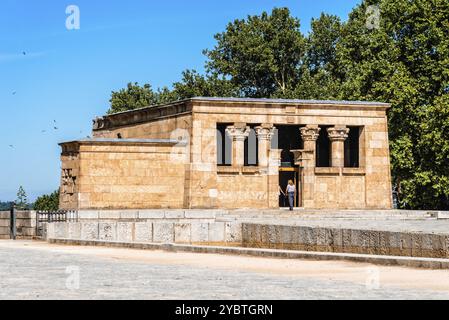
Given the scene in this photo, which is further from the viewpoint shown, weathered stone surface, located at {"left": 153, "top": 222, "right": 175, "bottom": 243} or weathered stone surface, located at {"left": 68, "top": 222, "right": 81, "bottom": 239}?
weathered stone surface, located at {"left": 153, "top": 222, "right": 175, "bottom": 243}

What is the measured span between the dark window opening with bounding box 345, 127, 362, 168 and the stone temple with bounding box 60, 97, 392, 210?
54mm

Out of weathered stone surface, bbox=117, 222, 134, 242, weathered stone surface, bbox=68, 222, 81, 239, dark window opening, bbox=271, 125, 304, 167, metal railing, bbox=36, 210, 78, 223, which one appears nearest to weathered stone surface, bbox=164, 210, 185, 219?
metal railing, bbox=36, 210, 78, 223

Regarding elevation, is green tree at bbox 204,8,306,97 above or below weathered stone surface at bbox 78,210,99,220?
above

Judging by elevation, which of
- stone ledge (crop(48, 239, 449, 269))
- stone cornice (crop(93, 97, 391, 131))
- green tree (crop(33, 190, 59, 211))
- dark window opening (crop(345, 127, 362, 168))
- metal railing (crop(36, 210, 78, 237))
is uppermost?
stone cornice (crop(93, 97, 391, 131))

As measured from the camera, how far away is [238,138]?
156 feet

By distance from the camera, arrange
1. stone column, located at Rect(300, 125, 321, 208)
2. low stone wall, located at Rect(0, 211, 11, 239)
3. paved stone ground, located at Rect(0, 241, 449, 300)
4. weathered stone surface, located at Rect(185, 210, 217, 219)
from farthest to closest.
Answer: stone column, located at Rect(300, 125, 321, 208)
weathered stone surface, located at Rect(185, 210, 217, 219)
low stone wall, located at Rect(0, 211, 11, 239)
paved stone ground, located at Rect(0, 241, 449, 300)

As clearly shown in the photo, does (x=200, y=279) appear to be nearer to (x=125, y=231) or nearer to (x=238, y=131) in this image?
(x=125, y=231)

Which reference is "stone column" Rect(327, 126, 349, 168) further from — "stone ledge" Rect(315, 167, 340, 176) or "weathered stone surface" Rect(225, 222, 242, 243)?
"weathered stone surface" Rect(225, 222, 242, 243)

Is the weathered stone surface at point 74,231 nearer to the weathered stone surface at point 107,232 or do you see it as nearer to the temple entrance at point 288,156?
the weathered stone surface at point 107,232

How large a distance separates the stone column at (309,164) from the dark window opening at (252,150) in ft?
10.5

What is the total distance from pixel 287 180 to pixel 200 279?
36.7 meters

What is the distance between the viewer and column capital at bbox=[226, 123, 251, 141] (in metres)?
47.5

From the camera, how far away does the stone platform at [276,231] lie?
22.8m

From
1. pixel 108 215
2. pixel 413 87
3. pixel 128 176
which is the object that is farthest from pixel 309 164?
pixel 108 215
